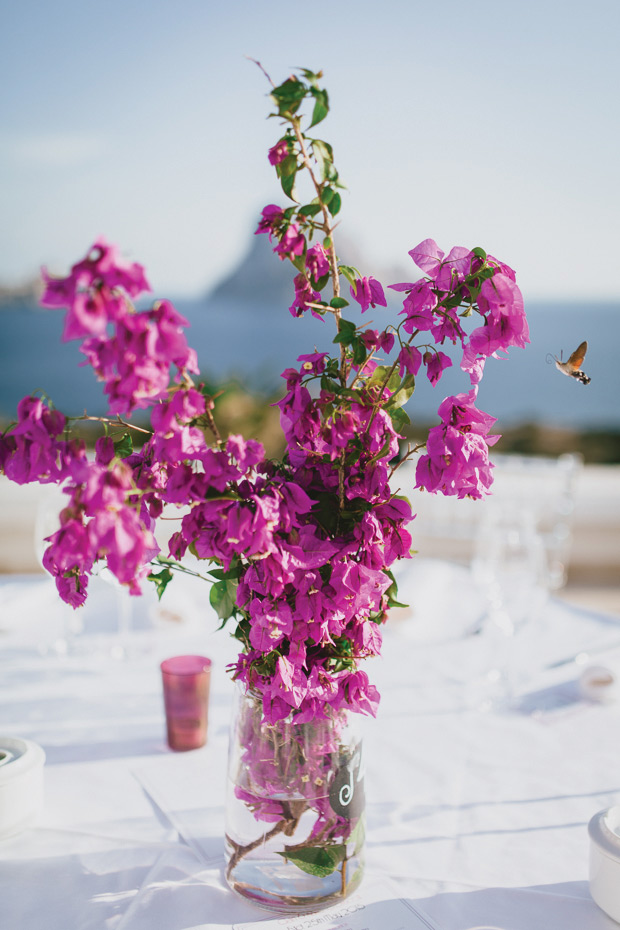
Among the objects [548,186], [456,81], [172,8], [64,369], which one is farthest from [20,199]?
[548,186]

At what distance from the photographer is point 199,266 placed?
14.5 meters

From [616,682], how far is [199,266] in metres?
14.3

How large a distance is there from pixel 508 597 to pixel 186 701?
0.51 metres

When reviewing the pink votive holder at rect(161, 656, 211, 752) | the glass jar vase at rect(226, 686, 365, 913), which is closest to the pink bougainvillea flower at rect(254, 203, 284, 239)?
the glass jar vase at rect(226, 686, 365, 913)

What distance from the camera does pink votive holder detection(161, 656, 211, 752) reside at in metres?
0.98

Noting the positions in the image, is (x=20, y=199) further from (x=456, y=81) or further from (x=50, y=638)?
(x=50, y=638)

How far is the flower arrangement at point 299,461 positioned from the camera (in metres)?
0.47

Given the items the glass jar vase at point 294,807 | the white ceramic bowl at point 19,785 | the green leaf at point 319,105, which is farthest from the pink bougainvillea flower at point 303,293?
the white ceramic bowl at point 19,785

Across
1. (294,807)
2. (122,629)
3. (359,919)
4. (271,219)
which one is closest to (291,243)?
(271,219)

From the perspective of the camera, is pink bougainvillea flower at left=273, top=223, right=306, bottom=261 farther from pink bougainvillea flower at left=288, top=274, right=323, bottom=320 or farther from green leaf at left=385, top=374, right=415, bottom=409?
green leaf at left=385, top=374, right=415, bottom=409

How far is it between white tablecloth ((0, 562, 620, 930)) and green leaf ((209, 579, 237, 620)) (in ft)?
0.96

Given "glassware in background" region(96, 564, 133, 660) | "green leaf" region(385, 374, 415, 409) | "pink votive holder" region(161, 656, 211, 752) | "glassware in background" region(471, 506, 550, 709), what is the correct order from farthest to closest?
1. "glassware in background" region(96, 564, 133, 660)
2. "glassware in background" region(471, 506, 550, 709)
3. "pink votive holder" region(161, 656, 211, 752)
4. "green leaf" region(385, 374, 415, 409)

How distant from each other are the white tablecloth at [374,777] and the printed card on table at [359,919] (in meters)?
0.02

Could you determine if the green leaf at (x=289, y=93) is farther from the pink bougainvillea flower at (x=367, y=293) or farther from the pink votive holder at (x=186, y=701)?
the pink votive holder at (x=186, y=701)
